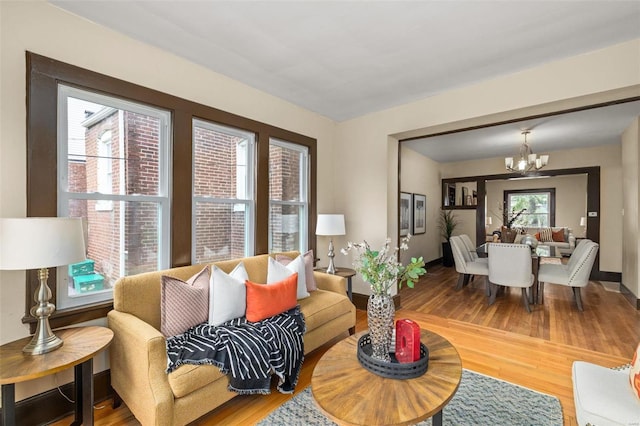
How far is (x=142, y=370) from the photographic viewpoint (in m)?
1.64

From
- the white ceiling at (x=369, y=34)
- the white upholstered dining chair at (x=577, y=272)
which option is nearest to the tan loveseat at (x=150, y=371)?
the white ceiling at (x=369, y=34)

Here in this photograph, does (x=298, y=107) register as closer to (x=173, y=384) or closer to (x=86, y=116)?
(x=86, y=116)

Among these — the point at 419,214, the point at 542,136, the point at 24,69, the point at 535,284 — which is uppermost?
the point at 542,136

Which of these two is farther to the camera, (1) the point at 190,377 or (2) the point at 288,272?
(2) the point at 288,272

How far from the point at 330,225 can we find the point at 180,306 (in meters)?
1.99

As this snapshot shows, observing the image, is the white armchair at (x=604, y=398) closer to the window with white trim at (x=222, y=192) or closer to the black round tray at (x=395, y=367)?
the black round tray at (x=395, y=367)

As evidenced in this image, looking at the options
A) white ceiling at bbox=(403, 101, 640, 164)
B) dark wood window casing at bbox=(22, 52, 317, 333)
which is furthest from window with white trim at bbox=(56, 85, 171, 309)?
white ceiling at bbox=(403, 101, 640, 164)

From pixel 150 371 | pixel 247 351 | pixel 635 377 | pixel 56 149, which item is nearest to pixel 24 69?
pixel 56 149

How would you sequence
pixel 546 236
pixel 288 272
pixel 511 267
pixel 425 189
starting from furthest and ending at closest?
pixel 546 236, pixel 425 189, pixel 511 267, pixel 288 272

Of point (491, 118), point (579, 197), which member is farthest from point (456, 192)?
point (491, 118)

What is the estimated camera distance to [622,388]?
141 centimetres

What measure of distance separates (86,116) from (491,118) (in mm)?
3816

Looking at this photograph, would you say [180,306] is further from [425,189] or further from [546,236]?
[546,236]

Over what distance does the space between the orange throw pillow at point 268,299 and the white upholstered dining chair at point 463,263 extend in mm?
3379
